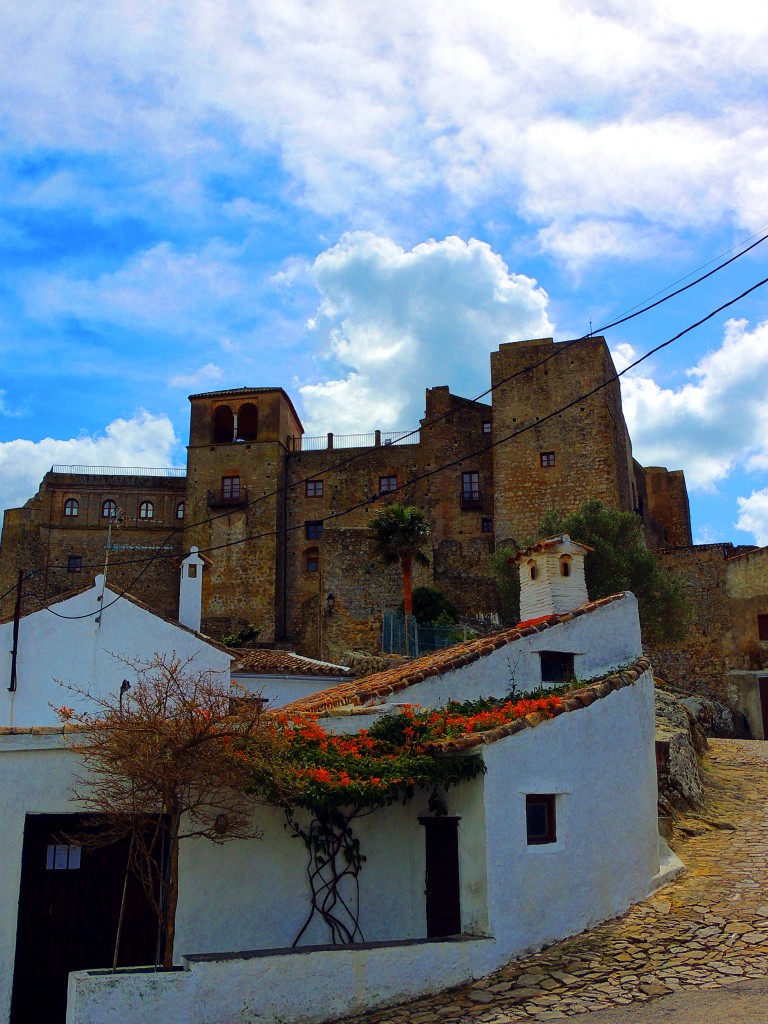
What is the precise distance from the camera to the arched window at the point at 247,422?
50.4 m

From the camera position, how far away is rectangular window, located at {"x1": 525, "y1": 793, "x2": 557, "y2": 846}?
11.0 m

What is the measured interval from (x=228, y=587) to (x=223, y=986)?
38415mm

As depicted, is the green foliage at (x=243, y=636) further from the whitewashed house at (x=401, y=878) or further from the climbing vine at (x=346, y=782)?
the climbing vine at (x=346, y=782)

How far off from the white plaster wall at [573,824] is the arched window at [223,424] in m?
39.7

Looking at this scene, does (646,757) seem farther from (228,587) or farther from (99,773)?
(228,587)

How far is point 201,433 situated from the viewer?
49812 millimetres

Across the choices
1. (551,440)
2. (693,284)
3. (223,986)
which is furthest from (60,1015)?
(551,440)

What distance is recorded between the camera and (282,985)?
9.15 metres

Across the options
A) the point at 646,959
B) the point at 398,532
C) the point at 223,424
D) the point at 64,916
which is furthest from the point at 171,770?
the point at 223,424

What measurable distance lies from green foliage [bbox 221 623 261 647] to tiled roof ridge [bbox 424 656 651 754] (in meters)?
29.7

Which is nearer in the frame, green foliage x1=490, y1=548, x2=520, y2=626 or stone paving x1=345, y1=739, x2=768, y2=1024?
stone paving x1=345, y1=739, x2=768, y2=1024

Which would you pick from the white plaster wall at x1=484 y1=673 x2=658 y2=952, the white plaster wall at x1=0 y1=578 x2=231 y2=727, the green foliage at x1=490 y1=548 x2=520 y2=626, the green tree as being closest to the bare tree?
the white plaster wall at x1=484 y1=673 x2=658 y2=952

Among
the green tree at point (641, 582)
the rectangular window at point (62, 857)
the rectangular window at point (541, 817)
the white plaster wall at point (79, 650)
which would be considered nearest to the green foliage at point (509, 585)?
the green tree at point (641, 582)

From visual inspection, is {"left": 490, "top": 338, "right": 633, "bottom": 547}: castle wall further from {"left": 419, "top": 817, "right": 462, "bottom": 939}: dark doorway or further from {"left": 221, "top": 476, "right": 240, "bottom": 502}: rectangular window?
{"left": 419, "top": 817, "right": 462, "bottom": 939}: dark doorway
